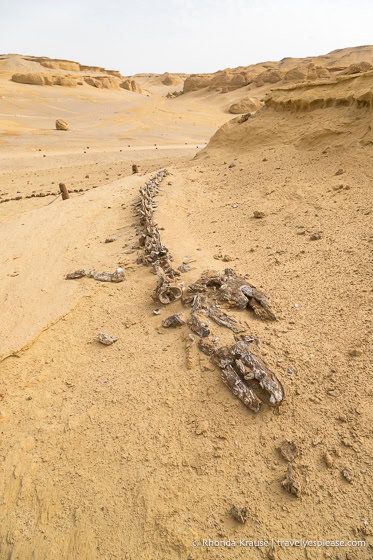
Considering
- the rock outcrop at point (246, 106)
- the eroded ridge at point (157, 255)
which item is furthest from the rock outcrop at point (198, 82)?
the eroded ridge at point (157, 255)

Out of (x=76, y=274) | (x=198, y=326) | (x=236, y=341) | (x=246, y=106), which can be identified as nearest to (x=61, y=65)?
(x=246, y=106)

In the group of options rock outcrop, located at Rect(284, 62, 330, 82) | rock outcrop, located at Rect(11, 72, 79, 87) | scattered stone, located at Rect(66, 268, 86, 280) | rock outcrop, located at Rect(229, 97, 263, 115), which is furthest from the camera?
rock outcrop, located at Rect(11, 72, 79, 87)

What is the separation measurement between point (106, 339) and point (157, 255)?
1.75 metres

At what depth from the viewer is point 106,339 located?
363cm

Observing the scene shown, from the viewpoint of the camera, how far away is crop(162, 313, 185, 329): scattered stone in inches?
141

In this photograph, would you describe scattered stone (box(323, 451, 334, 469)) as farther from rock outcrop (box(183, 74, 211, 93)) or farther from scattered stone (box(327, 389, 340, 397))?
rock outcrop (box(183, 74, 211, 93))

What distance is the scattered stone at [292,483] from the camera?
88.9 inches

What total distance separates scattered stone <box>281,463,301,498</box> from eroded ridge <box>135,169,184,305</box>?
6.93ft

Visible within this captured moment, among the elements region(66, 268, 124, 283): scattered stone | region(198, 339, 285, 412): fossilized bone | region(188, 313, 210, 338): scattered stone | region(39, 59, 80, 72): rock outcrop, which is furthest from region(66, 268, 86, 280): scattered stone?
region(39, 59, 80, 72): rock outcrop

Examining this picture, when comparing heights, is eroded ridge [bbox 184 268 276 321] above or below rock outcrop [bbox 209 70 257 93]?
below

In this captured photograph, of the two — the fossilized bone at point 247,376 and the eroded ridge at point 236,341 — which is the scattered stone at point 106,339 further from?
the fossilized bone at point 247,376

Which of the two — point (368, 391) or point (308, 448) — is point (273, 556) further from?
point (368, 391)

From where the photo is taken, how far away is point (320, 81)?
8852 millimetres

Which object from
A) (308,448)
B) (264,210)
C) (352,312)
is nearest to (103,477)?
(308,448)
